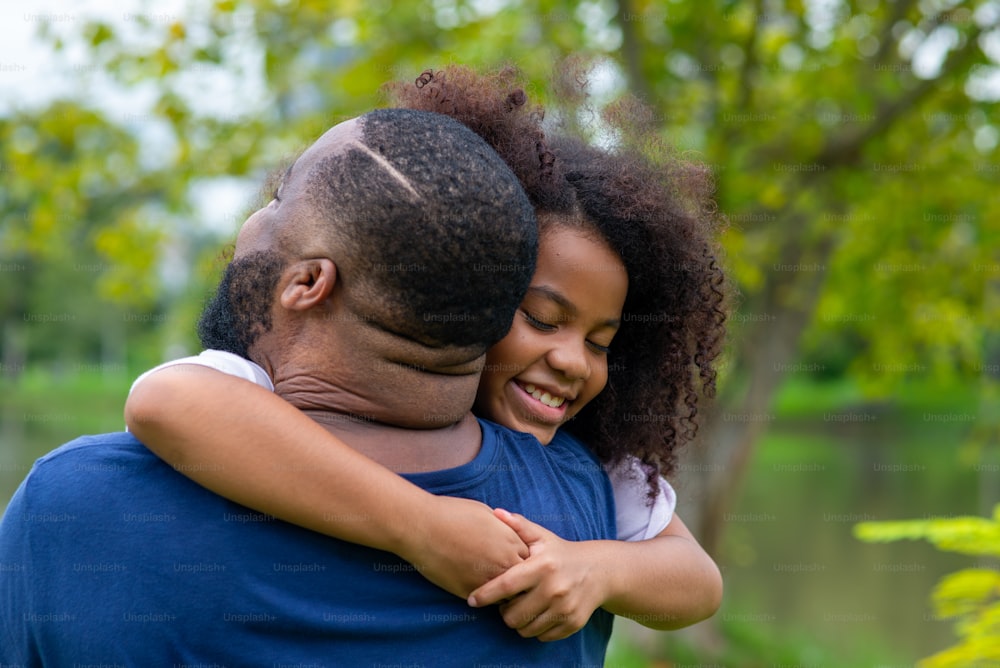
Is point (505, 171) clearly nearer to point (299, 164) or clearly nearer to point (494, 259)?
point (494, 259)

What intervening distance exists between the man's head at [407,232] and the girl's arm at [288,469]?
15 centimetres

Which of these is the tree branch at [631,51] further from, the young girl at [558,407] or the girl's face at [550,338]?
the girl's face at [550,338]

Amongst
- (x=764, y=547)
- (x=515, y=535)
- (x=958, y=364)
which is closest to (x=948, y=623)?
(x=958, y=364)

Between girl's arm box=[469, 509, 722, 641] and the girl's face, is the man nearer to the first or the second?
girl's arm box=[469, 509, 722, 641]

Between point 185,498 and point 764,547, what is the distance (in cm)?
1388

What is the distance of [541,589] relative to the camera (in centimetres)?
147

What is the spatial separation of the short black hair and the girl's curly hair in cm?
42

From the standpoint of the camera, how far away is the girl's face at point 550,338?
1.76m

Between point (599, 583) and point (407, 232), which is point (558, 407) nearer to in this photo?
point (599, 583)

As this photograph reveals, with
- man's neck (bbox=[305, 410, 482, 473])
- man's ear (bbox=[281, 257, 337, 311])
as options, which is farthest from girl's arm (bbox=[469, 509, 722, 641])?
man's ear (bbox=[281, 257, 337, 311])

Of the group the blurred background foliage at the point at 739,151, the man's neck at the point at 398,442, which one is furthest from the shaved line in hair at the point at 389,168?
the blurred background foliage at the point at 739,151

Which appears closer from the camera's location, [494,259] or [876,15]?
[494,259]

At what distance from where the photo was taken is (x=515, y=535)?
147 centimetres

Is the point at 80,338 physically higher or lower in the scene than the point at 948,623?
lower
